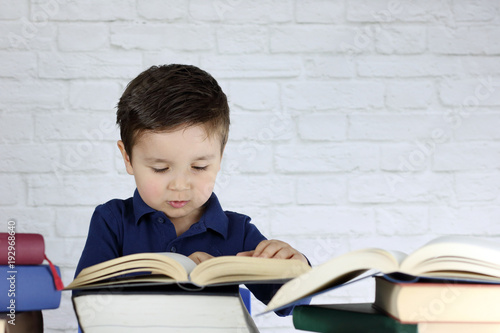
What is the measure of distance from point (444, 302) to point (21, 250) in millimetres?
489

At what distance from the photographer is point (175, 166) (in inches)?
43.1

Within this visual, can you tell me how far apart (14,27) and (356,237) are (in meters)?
1.25

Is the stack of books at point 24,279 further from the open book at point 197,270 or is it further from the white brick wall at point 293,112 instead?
the white brick wall at point 293,112

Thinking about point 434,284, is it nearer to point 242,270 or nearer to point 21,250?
point 242,270

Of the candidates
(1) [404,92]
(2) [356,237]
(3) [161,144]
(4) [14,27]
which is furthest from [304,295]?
(4) [14,27]

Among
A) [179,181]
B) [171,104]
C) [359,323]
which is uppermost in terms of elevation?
[171,104]

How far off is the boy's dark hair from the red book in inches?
16.6

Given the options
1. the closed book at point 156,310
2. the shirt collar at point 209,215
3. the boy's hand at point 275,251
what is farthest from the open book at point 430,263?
the shirt collar at point 209,215

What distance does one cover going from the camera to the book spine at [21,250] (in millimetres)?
709

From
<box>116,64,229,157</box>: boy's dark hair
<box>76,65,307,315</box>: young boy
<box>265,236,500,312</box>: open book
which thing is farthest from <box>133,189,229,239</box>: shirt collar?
<box>265,236,500,312</box>: open book

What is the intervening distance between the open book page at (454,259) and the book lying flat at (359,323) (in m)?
0.06

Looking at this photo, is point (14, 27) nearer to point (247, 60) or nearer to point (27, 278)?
point (247, 60)

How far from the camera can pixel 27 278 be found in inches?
27.5

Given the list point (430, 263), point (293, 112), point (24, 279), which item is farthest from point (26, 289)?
point (293, 112)
